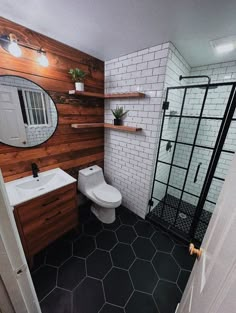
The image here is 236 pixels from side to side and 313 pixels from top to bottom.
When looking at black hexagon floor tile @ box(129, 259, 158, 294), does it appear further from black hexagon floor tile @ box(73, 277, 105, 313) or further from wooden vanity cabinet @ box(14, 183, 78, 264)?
wooden vanity cabinet @ box(14, 183, 78, 264)

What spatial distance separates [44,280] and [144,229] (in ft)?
4.24

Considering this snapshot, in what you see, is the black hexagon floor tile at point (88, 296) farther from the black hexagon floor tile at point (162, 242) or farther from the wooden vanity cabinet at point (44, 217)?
the black hexagon floor tile at point (162, 242)

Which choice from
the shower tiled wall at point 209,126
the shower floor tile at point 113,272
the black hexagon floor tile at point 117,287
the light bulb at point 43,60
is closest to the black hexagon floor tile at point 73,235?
the shower floor tile at point 113,272

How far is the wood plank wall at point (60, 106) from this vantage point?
1.39m

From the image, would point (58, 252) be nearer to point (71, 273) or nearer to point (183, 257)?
point (71, 273)

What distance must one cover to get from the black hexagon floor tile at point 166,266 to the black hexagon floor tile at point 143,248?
2.7 inches

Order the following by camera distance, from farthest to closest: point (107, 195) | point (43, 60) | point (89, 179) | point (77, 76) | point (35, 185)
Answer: point (89, 179), point (107, 195), point (77, 76), point (35, 185), point (43, 60)

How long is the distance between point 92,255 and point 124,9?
7.87ft

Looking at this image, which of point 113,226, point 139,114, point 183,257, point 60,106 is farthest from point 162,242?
point 60,106

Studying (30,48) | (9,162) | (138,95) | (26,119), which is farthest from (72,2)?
(9,162)

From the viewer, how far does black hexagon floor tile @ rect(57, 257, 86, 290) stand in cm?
135

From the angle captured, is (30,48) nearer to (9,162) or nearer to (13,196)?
(9,162)

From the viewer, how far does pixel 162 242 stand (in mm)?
1808

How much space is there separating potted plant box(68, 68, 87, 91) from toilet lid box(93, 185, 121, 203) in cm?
143
